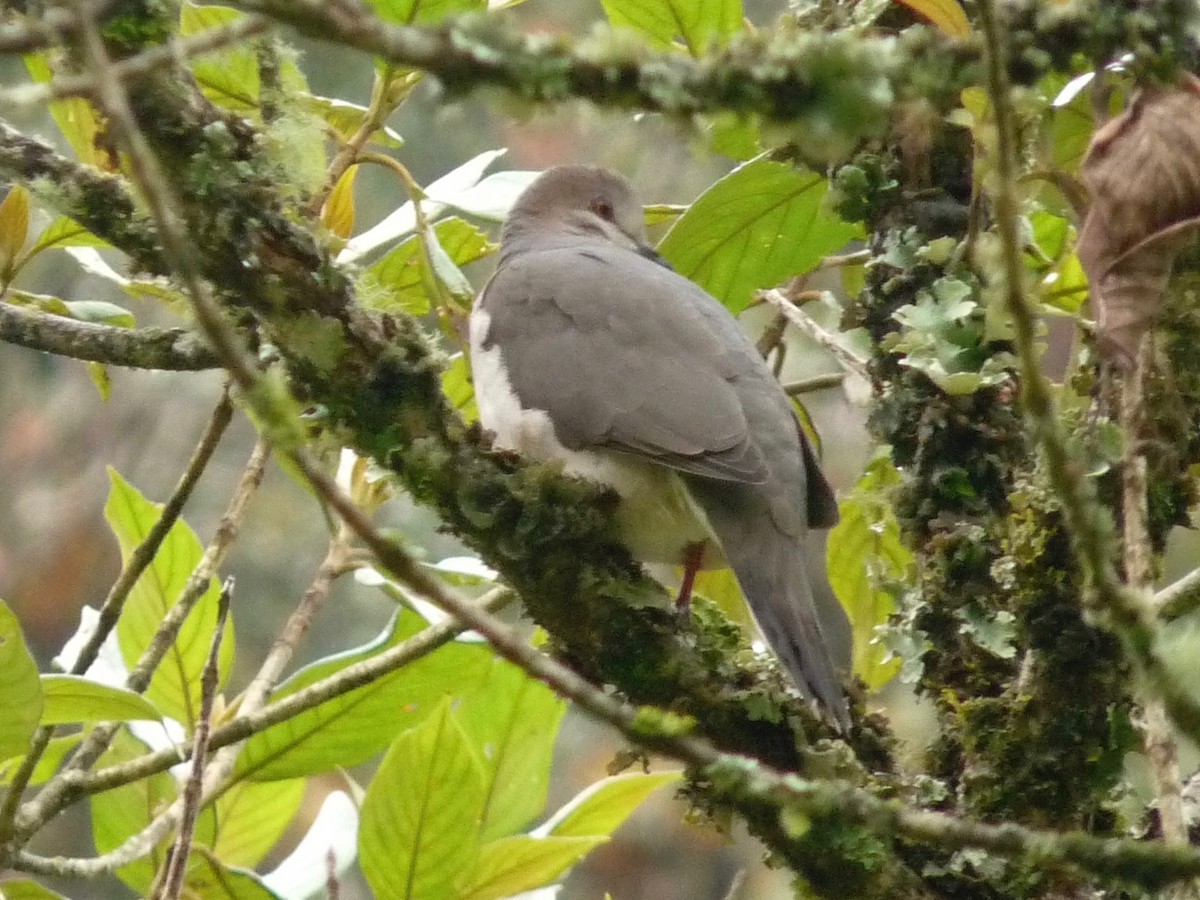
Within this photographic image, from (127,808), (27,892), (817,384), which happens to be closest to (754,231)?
(817,384)

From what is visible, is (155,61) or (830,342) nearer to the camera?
(155,61)

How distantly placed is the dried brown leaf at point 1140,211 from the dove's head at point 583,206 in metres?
2.46

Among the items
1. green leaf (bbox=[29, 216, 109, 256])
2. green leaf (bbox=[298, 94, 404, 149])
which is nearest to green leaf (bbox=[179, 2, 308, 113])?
green leaf (bbox=[298, 94, 404, 149])

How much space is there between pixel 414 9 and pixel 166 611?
123cm

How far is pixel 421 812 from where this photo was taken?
231 cm

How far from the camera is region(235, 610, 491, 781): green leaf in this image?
8.38 ft

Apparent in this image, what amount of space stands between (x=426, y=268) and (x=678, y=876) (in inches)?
286

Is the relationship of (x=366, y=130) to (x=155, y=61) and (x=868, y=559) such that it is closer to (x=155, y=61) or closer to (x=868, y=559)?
(x=868, y=559)

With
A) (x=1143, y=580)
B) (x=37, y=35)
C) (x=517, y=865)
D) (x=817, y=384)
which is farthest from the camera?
(x=817, y=384)

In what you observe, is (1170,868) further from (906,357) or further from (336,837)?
(336,837)

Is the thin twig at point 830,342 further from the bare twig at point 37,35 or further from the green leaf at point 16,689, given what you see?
the bare twig at point 37,35

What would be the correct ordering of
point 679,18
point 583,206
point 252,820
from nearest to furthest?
point 679,18 → point 252,820 → point 583,206

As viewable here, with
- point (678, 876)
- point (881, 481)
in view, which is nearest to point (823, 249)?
point (881, 481)

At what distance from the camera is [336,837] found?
8.87 ft
